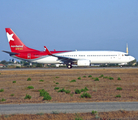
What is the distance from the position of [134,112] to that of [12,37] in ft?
145

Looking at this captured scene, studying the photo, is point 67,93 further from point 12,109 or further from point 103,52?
point 103,52

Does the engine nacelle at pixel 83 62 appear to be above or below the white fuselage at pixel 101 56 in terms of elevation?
below

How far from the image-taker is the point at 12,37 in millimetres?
50375

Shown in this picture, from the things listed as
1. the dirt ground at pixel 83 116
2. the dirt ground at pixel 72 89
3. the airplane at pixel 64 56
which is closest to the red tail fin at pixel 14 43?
the airplane at pixel 64 56

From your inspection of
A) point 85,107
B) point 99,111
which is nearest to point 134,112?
point 99,111

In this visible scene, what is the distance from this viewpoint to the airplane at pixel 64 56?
47406 millimetres

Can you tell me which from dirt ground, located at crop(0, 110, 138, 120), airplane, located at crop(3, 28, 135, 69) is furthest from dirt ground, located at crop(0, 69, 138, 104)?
airplane, located at crop(3, 28, 135, 69)

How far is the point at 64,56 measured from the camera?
48281 mm

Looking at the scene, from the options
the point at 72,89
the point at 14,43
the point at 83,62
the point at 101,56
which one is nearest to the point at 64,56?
the point at 83,62

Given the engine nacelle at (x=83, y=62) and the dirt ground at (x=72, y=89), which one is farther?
the engine nacelle at (x=83, y=62)

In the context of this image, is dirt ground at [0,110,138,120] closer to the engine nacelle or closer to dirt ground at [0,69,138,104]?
dirt ground at [0,69,138,104]

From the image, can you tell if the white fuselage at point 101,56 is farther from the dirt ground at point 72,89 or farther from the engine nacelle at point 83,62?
the dirt ground at point 72,89

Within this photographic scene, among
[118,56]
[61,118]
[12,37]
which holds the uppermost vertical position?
[12,37]

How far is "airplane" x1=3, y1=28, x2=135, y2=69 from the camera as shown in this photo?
47406mm
